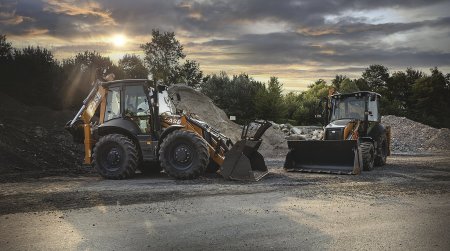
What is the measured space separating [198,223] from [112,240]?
1.34m

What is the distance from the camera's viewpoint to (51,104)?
2173 cm

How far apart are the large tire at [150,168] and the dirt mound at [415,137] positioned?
56.3ft

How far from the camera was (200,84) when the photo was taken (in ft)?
129

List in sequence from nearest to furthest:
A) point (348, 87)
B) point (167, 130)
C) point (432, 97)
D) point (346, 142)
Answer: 1. point (167, 130)
2. point (346, 142)
3. point (348, 87)
4. point (432, 97)

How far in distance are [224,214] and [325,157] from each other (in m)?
6.71

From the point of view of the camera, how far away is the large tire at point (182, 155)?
→ 10359 millimetres

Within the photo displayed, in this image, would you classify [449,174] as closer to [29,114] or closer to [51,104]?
[29,114]

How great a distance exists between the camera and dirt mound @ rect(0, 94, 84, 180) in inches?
509

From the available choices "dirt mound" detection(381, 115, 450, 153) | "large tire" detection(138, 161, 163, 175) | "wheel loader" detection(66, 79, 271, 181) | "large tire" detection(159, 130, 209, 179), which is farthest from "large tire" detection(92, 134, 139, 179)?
"dirt mound" detection(381, 115, 450, 153)

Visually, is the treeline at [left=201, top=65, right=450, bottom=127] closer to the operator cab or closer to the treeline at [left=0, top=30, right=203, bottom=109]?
the operator cab

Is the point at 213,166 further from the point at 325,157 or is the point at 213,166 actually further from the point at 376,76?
the point at 376,76

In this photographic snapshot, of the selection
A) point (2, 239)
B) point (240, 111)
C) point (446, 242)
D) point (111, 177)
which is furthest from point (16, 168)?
point (240, 111)

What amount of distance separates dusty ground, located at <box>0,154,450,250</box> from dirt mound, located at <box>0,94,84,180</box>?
105 inches

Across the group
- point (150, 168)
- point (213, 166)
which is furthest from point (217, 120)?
point (213, 166)
